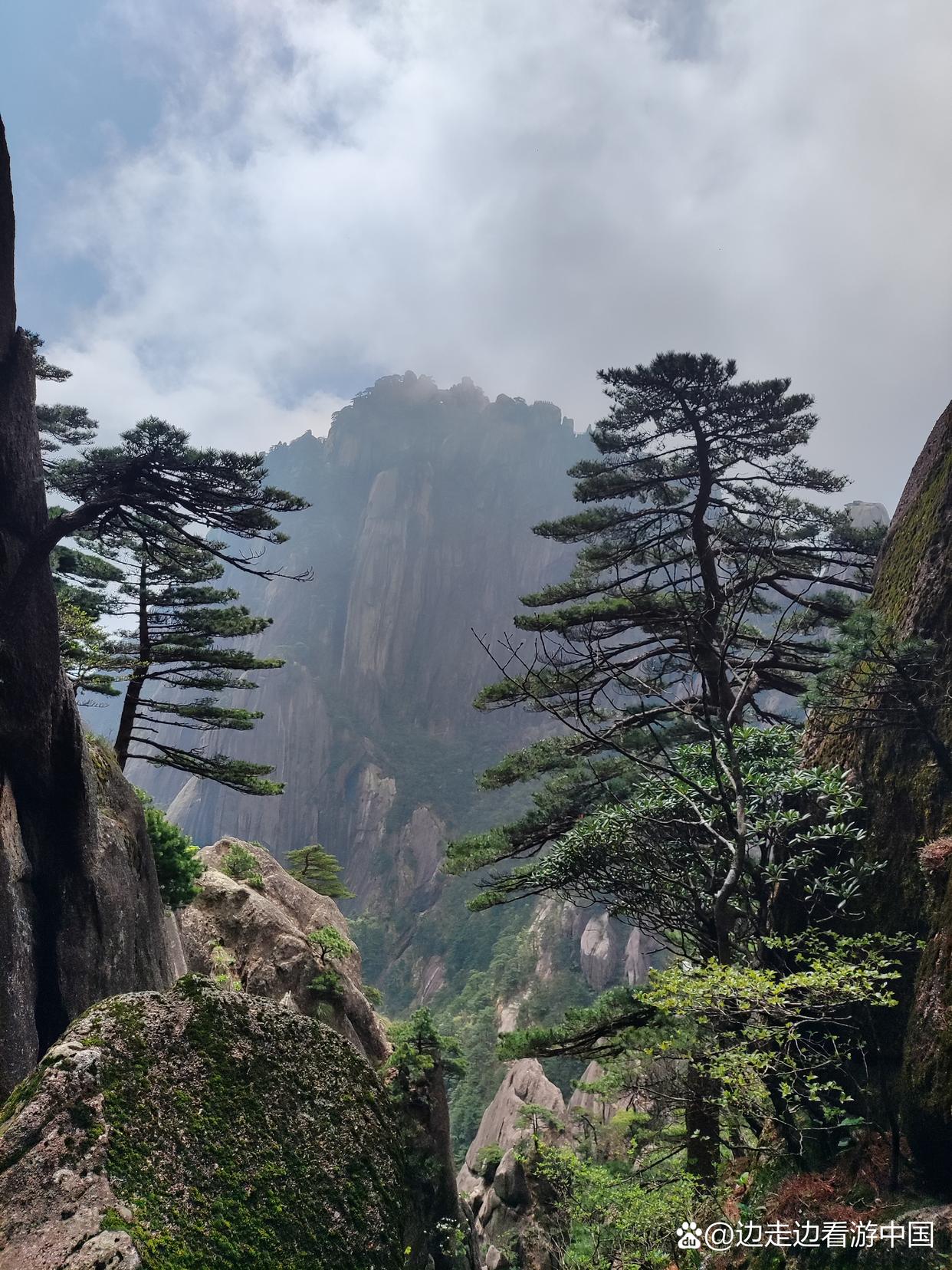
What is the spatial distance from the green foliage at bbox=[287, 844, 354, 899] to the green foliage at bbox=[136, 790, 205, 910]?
45.3 feet

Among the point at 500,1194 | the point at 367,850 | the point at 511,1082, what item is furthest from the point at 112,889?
the point at 367,850

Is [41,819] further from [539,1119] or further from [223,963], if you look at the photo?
[539,1119]

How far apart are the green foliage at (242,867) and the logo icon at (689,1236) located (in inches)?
450

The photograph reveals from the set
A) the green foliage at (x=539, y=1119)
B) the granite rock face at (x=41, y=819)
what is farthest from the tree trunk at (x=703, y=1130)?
the green foliage at (x=539, y=1119)

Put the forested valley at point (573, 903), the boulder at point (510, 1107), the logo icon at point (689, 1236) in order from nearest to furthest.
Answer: the forested valley at point (573, 903) → the logo icon at point (689, 1236) → the boulder at point (510, 1107)

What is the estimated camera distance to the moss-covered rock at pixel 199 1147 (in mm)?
2016

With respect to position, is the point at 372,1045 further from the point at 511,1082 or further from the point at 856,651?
the point at 511,1082

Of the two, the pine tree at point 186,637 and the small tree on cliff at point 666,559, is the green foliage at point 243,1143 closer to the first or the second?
the small tree on cliff at point 666,559

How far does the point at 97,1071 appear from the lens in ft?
7.66

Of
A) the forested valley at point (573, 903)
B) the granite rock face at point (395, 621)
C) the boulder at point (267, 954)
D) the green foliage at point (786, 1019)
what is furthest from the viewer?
the granite rock face at point (395, 621)

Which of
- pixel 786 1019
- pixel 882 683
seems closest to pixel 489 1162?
pixel 786 1019

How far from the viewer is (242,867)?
15.5m

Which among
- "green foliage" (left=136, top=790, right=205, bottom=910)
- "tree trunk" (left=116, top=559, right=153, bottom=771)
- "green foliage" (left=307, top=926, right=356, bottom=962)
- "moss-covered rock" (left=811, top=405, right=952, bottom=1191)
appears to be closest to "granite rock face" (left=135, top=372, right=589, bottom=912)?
"green foliage" (left=307, top=926, right=356, bottom=962)

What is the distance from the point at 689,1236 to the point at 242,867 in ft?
39.9
